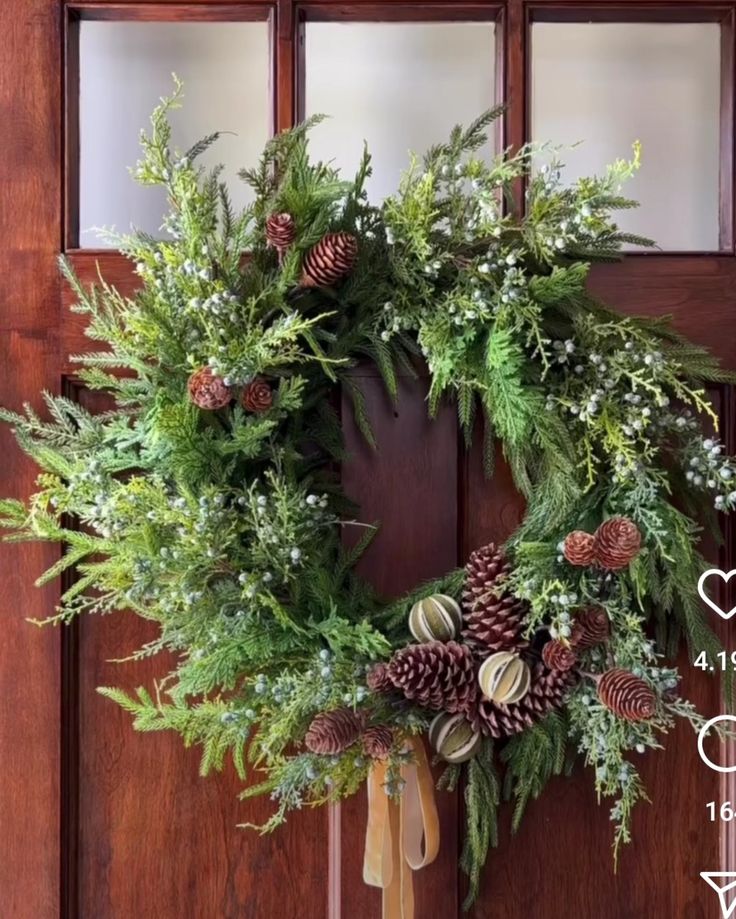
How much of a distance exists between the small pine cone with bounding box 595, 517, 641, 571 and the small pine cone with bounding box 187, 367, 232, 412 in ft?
1.27

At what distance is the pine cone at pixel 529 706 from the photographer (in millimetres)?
823

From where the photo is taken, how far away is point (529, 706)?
2.71 feet

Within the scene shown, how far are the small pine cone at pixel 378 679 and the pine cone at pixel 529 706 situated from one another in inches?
3.9

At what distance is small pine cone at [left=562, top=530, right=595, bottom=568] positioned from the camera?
2.58ft

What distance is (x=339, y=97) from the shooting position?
1.00m

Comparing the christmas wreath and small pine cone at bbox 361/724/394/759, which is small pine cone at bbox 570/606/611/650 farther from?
small pine cone at bbox 361/724/394/759

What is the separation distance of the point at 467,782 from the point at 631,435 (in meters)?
0.43

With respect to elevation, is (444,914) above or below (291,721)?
below

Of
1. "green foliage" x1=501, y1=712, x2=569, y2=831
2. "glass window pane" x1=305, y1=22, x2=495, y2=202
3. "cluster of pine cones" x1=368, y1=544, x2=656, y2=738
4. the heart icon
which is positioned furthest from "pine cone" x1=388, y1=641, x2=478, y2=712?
"glass window pane" x1=305, y1=22, x2=495, y2=202

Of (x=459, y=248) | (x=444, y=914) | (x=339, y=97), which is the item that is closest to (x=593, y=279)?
(x=459, y=248)

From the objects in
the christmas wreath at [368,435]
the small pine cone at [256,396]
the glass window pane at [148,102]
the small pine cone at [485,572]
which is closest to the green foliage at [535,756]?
the christmas wreath at [368,435]

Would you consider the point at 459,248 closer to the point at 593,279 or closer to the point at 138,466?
the point at 593,279

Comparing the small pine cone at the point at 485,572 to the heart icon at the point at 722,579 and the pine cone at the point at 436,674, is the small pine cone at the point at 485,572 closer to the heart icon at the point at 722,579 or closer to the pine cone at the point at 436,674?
the pine cone at the point at 436,674

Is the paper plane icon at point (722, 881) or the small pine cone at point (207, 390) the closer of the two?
the small pine cone at point (207, 390)
